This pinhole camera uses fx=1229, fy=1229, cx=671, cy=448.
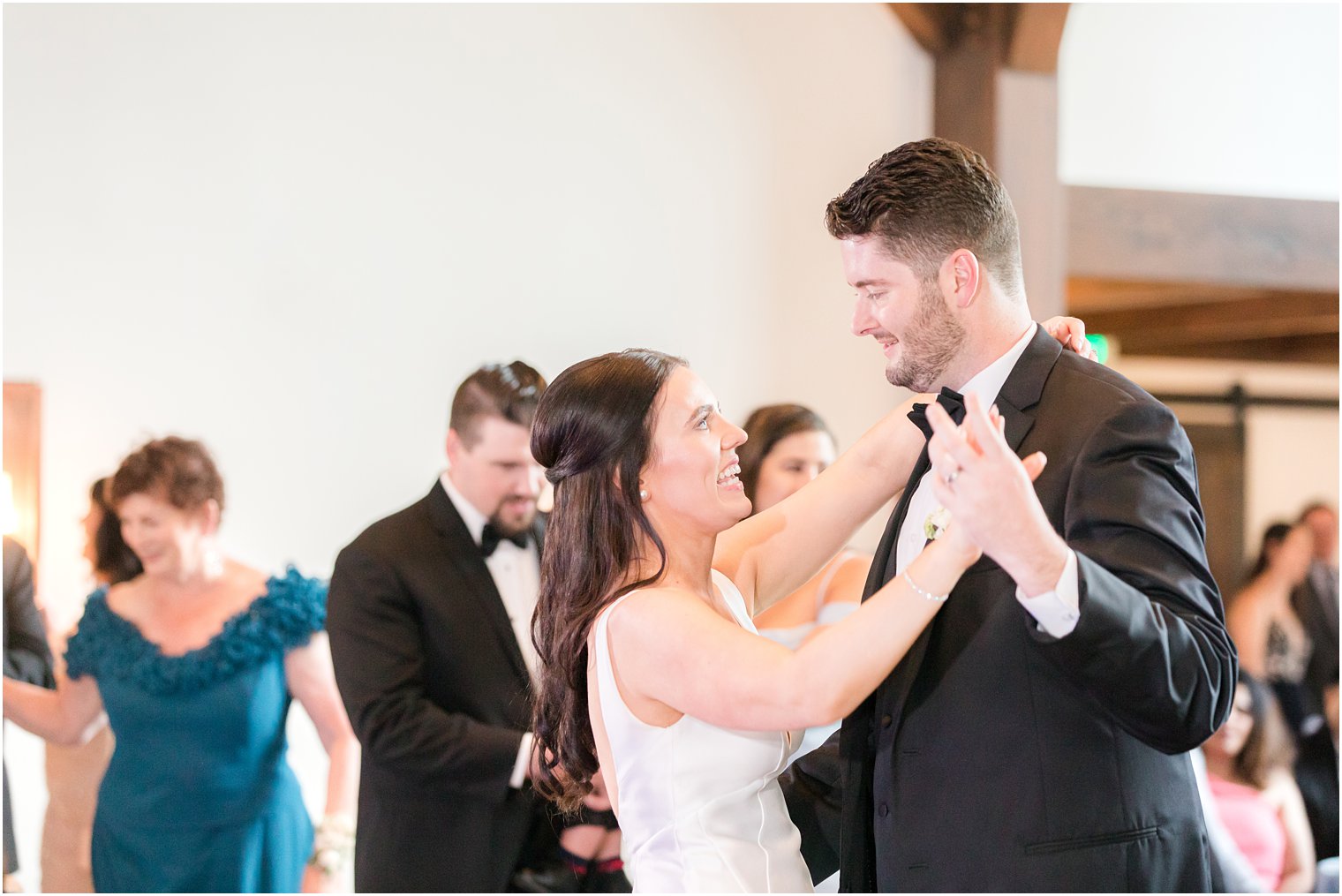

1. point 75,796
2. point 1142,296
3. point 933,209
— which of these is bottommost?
point 75,796

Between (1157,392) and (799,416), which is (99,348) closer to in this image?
(799,416)

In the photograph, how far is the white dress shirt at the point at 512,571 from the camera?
3.01 meters

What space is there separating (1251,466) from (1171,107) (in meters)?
4.63

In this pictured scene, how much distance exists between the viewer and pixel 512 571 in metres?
3.08

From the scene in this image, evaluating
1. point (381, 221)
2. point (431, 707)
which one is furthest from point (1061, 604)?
point (381, 221)

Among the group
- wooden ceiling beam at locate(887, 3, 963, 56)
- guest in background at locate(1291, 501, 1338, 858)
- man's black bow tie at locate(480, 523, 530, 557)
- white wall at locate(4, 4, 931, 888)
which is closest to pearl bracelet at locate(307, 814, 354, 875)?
man's black bow tie at locate(480, 523, 530, 557)

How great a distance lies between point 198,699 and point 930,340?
7.81 ft

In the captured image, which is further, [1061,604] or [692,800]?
[692,800]

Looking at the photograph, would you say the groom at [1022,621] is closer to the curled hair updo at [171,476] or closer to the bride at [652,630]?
the bride at [652,630]

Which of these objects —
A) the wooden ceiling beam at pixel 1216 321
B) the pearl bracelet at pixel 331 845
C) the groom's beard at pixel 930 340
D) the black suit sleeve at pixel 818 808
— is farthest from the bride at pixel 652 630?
the wooden ceiling beam at pixel 1216 321

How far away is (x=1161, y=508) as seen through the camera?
1510mm

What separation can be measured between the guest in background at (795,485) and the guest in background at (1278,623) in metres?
2.84

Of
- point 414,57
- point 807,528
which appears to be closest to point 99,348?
point 414,57

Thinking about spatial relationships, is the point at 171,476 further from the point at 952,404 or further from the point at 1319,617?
the point at 1319,617
